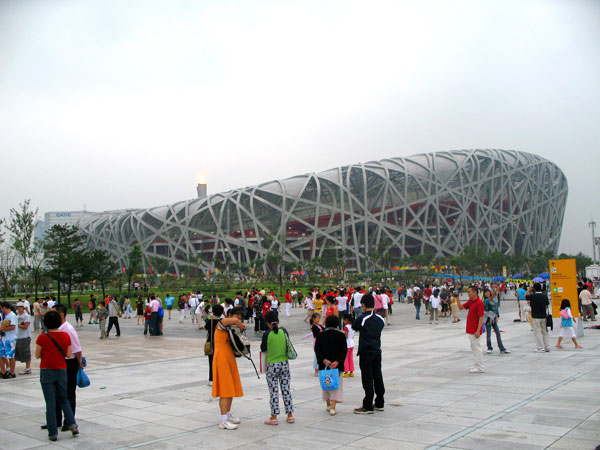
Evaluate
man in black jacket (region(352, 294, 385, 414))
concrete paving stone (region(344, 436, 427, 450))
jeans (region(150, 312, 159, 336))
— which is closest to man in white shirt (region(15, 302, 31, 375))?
man in black jacket (region(352, 294, 385, 414))

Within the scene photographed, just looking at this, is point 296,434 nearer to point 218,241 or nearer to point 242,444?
point 242,444

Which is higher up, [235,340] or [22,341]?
[235,340]

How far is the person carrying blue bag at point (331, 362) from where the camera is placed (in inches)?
273

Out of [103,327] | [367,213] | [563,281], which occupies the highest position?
[367,213]

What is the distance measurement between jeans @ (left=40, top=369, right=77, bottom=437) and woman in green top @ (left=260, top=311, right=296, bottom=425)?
2.33 meters

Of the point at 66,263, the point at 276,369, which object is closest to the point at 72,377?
the point at 276,369

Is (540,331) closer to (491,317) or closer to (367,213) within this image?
(491,317)

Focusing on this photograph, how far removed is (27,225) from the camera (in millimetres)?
37594

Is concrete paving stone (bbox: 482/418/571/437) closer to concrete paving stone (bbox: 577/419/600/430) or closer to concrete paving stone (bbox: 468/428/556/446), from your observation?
concrete paving stone (bbox: 468/428/556/446)

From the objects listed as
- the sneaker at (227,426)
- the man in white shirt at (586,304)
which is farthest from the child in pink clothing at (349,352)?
the man in white shirt at (586,304)

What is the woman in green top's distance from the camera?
662 centimetres

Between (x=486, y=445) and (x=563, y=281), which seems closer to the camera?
(x=486, y=445)

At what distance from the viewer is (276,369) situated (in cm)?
669

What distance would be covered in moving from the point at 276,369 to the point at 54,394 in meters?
2.60
